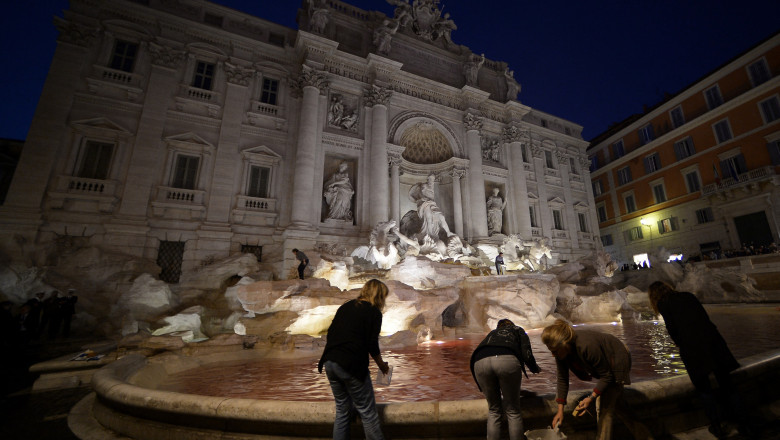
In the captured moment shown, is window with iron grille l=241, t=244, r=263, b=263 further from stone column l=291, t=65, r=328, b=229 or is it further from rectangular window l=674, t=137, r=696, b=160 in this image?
rectangular window l=674, t=137, r=696, b=160

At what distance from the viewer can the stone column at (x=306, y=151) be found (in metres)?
14.0

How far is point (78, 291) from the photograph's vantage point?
982 cm

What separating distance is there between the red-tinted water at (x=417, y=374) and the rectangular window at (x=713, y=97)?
21.6 m

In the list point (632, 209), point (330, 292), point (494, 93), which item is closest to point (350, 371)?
point (330, 292)

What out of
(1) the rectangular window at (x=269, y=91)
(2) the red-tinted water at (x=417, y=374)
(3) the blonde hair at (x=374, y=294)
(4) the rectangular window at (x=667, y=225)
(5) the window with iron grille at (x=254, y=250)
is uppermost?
(1) the rectangular window at (x=269, y=91)

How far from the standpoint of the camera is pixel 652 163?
25.2 metres

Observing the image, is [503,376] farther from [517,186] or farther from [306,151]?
[517,186]

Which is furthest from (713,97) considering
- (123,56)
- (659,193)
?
(123,56)

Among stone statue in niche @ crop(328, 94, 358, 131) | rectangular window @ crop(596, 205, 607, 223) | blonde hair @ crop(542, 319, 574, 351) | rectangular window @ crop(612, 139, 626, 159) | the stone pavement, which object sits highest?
rectangular window @ crop(612, 139, 626, 159)

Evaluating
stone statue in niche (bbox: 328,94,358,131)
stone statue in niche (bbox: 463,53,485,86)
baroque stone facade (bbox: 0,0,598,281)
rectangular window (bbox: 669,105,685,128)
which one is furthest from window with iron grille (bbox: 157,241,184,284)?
rectangular window (bbox: 669,105,685,128)

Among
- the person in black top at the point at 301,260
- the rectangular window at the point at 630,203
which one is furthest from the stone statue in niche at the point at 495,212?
the rectangular window at the point at 630,203

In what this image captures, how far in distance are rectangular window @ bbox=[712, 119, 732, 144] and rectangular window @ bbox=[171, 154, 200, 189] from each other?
30.3 m

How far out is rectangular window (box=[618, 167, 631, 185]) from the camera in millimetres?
27031

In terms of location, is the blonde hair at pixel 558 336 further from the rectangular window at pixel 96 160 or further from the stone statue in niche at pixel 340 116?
the rectangular window at pixel 96 160
